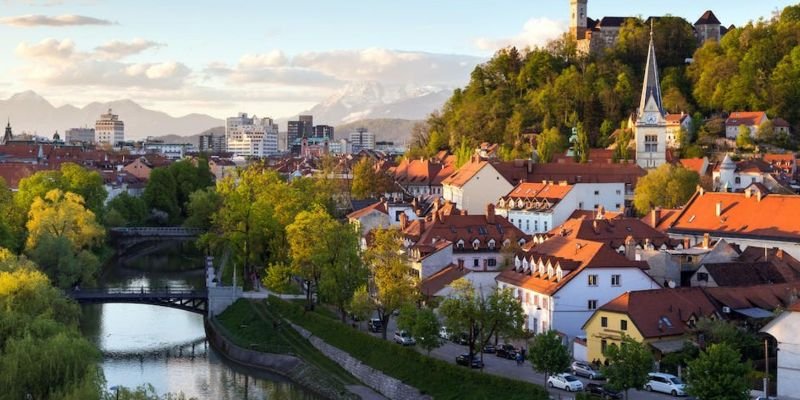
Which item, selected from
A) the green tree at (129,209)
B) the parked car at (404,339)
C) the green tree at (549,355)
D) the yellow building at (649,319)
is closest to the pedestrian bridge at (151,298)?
the parked car at (404,339)

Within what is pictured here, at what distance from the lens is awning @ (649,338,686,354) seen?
3681 cm

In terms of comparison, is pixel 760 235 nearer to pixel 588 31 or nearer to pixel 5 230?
pixel 5 230

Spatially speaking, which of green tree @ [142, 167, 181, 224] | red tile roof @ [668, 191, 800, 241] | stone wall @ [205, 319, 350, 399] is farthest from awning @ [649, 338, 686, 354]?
green tree @ [142, 167, 181, 224]

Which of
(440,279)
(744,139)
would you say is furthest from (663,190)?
(440,279)

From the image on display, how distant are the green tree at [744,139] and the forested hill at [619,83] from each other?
4.82m

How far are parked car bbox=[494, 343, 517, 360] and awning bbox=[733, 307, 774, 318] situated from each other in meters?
8.26

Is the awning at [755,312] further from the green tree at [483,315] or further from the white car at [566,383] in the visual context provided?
the white car at [566,383]

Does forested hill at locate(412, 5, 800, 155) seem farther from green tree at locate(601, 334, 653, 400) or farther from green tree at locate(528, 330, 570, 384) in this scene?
green tree at locate(601, 334, 653, 400)

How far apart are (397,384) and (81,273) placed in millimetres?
24394

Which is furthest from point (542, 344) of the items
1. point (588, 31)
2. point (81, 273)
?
point (588, 31)

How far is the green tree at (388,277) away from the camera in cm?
4331

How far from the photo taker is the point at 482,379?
3581 cm

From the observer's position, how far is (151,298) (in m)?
53.0

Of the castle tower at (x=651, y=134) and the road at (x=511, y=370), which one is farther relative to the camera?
the castle tower at (x=651, y=134)
